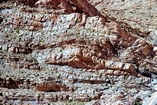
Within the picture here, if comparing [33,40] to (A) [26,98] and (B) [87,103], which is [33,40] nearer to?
(A) [26,98]

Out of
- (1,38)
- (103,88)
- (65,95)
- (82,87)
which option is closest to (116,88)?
(103,88)

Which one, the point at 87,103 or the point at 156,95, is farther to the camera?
the point at 156,95

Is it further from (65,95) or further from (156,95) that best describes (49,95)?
(156,95)

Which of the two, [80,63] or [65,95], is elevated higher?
[80,63]

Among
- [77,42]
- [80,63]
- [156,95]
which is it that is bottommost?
[156,95]

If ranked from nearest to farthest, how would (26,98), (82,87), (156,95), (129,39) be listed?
(26,98)
(82,87)
(156,95)
(129,39)

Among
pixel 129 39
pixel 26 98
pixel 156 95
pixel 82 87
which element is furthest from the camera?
pixel 129 39

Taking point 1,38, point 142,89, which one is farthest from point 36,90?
point 142,89
